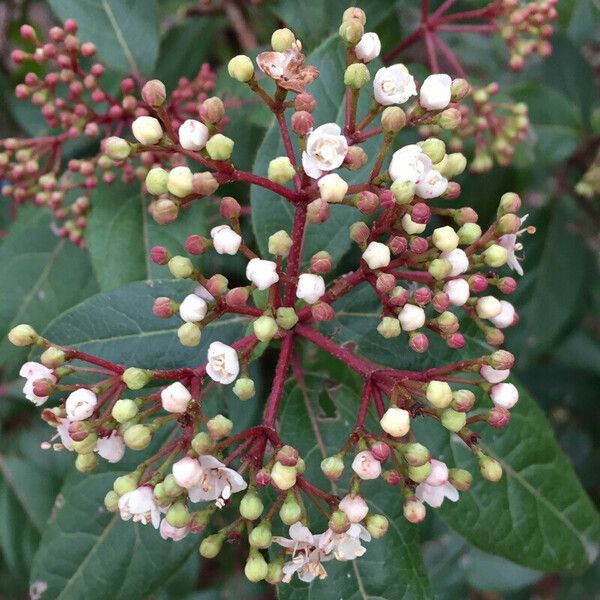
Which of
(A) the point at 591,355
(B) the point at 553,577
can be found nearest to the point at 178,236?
(A) the point at 591,355

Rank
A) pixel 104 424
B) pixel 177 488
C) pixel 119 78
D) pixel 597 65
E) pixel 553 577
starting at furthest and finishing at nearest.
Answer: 1. pixel 553 577
2. pixel 597 65
3. pixel 119 78
4. pixel 104 424
5. pixel 177 488

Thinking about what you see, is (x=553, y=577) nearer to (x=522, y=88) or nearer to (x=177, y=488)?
(x=522, y=88)

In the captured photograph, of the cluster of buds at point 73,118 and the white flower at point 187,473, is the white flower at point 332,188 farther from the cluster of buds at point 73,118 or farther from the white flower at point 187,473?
the cluster of buds at point 73,118

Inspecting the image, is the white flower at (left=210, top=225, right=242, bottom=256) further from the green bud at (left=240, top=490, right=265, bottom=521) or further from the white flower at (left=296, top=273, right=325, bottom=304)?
the green bud at (left=240, top=490, right=265, bottom=521)

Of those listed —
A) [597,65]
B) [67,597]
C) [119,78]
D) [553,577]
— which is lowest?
[553,577]

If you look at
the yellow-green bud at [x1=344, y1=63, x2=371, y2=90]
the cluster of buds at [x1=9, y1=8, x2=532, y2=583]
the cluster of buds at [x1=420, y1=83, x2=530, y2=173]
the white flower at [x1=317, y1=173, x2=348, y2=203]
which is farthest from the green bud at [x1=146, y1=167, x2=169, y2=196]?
the cluster of buds at [x1=420, y1=83, x2=530, y2=173]

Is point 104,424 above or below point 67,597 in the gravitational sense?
above
